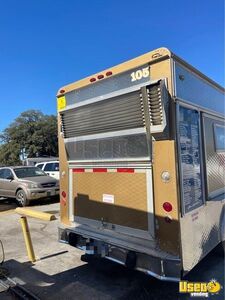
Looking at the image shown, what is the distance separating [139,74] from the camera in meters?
3.99

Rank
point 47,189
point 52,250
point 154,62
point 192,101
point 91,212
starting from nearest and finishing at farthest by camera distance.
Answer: point 154,62, point 192,101, point 91,212, point 52,250, point 47,189

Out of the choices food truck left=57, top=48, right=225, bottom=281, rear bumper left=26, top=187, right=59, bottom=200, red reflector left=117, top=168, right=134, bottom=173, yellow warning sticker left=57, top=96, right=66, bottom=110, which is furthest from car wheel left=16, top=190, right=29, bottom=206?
red reflector left=117, top=168, right=134, bottom=173

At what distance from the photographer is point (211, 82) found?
4816mm

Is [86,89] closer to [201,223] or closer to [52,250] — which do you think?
[201,223]

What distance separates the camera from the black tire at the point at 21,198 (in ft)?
38.7

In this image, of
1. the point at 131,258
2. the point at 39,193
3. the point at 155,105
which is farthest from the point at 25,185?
the point at 155,105

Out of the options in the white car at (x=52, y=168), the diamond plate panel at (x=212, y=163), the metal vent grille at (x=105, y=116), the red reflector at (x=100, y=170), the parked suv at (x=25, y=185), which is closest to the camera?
the metal vent grille at (x=105, y=116)

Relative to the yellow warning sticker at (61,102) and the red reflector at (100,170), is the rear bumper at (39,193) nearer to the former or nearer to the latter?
the yellow warning sticker at (61,102)

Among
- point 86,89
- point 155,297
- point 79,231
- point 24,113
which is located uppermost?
point 24,113

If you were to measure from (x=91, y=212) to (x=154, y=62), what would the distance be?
259 cm

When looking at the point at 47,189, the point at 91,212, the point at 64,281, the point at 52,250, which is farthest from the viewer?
the point at 47,189

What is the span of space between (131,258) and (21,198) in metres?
9.01

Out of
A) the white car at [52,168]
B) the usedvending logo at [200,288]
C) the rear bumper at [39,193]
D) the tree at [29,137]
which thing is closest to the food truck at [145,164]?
the usedvending logo at [200,288]

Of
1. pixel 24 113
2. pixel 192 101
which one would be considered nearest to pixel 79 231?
pixel 192 101
